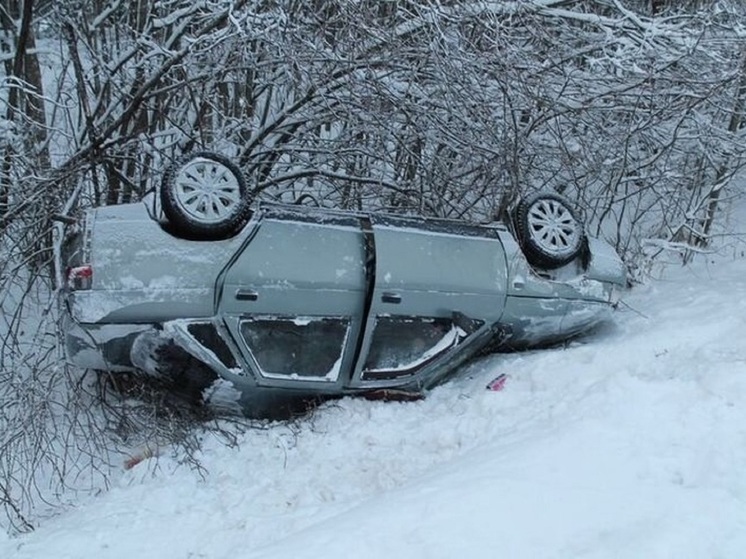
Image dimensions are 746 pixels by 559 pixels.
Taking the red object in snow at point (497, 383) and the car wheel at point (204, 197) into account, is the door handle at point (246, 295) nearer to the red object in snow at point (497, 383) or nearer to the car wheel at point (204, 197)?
the car wheel at point (204, 197)

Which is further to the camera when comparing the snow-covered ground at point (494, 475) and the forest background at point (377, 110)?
the forest background at point (377, 110)

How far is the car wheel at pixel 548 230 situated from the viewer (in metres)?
5.70

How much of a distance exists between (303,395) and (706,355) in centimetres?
272

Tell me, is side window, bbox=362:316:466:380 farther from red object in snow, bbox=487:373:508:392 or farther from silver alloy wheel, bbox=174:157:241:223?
silver alloy wheel, bbox=174:157:241:223

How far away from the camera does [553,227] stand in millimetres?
5797

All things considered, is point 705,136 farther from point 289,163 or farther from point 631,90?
point 289,163

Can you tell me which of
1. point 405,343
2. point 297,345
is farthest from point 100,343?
point 405,343

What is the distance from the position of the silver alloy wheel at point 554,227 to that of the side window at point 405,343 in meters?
0.99

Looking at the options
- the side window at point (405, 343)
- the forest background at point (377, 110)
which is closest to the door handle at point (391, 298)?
the side window at point (405, 343)

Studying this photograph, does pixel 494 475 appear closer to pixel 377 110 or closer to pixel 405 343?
pixel 405 343

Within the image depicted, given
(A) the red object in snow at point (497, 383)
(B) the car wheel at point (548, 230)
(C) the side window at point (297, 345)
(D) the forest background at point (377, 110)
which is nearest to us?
(C) the side window at point (297, 345)

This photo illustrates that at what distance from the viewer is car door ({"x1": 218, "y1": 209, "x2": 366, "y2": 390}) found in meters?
4.90

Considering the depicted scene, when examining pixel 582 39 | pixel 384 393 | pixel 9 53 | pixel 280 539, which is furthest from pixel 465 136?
pixel 9 53

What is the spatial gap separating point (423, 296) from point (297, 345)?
2.98ft
